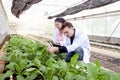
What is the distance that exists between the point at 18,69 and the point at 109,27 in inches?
302

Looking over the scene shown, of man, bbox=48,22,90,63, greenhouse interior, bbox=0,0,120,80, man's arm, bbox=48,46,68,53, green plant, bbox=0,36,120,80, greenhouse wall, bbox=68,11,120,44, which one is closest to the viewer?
green plant, bbox=0,36,120,80

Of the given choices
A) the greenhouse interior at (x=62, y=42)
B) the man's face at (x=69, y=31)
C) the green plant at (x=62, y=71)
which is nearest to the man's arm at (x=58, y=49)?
the greenhouse interior at (x=62, y=42)

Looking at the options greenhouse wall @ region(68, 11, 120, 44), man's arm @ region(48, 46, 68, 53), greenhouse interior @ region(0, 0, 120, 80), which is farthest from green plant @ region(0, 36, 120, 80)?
greenhouse wall @ region(68, 11, 120, 44)

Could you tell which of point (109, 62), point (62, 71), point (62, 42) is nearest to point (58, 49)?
point (62, 42)

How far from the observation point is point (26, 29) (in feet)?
53.1

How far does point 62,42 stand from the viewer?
11.5 feet

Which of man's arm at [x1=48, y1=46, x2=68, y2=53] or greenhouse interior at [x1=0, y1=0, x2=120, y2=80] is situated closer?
greenhouse interior at [x1=0, y1=0, x2=120, y2=80]

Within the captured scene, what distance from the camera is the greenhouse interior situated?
1661 millimetres

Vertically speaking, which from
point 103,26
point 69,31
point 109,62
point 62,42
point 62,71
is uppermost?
point 69,31

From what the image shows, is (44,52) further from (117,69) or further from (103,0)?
(103,0)

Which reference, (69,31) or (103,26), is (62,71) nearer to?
(69,31)

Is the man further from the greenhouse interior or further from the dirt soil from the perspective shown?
the dirt soil

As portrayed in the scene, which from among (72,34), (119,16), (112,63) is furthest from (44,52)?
(119,16)

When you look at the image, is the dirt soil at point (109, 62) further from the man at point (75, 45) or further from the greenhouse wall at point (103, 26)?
the greenhouse wall at point (103, 26)
